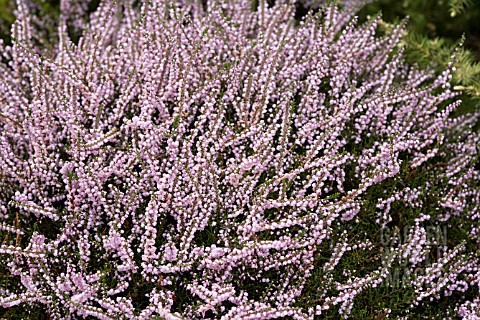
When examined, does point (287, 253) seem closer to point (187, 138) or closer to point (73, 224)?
point (187, 138)

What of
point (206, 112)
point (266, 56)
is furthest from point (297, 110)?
point (206, 112)

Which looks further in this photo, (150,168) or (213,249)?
(150,168)

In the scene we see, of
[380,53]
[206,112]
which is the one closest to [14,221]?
[206,112]

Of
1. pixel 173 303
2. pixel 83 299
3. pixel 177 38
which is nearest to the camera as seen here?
pixel 83 299

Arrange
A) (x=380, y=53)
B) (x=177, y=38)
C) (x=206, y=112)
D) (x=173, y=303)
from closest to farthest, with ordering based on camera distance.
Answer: (x=173, y=303) < (x=206, y=112) < (x=177, y=38) < (x=380, y=53)

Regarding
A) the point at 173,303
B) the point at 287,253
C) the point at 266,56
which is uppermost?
the point at 266,56

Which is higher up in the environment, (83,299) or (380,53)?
(380,53)
